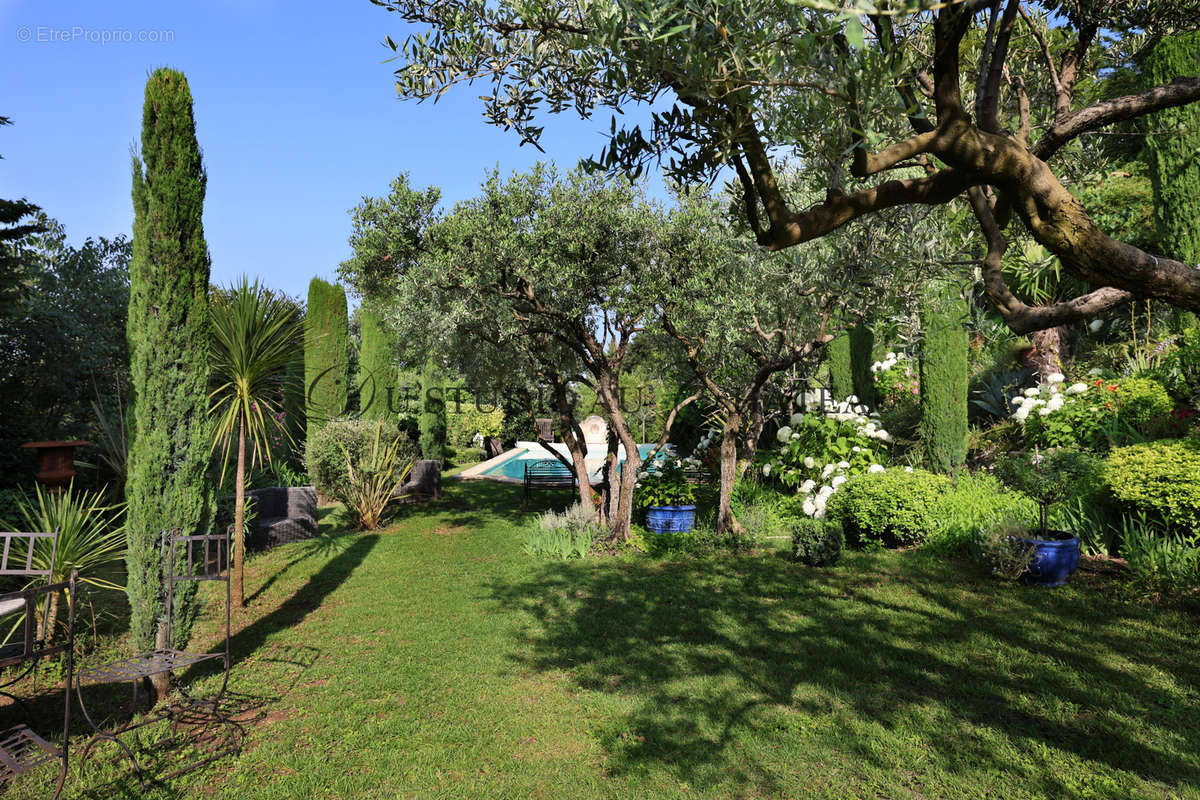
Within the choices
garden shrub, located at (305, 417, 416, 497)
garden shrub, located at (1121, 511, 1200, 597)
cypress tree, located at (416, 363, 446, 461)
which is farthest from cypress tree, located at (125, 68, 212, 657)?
cypress tree, located at (416, 363, 446, 461)

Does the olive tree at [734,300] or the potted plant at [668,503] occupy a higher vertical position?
the olive tree at [734,300]

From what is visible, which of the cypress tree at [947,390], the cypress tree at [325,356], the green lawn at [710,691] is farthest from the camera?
the cypress tree at [325,356]

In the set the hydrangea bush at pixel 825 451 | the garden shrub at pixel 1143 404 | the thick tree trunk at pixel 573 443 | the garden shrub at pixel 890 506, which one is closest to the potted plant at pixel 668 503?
the thick tree trunk at pixel 573 443

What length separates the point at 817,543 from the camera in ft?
27.8

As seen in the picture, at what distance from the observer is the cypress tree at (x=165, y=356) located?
4.98 meters

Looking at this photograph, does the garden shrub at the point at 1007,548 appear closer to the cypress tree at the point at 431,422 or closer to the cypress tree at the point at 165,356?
the cypress tree at the point at 165,356

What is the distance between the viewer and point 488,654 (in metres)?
5.82

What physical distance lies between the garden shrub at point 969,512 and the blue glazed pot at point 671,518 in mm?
3603

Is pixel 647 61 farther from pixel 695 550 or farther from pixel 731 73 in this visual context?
pixel 695 550

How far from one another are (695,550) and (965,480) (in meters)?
4.58

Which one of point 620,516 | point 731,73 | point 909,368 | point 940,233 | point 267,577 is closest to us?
point 731,73

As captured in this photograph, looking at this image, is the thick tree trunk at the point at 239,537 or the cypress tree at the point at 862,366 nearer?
the thick tree trunk at the point at 239,537

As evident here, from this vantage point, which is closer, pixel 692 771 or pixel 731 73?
pixel 731 73

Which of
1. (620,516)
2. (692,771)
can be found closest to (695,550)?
(620,516)
